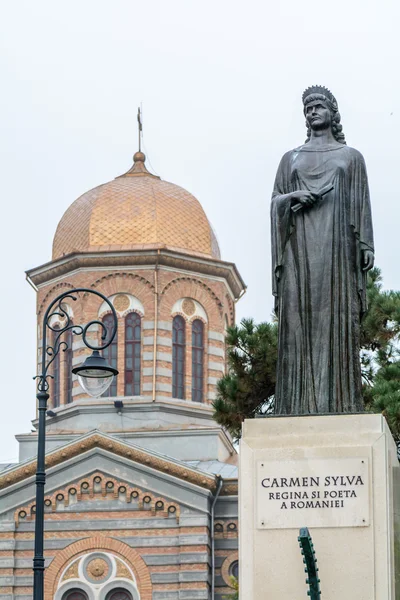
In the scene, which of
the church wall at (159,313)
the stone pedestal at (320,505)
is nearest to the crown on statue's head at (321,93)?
the stone pedestal at (320,505)

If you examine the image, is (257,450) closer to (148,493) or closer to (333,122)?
(333,122)

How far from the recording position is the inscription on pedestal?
995cm

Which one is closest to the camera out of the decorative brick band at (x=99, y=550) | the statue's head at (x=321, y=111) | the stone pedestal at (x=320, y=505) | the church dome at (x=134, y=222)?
the stone pedestal at (x=320, y=505)

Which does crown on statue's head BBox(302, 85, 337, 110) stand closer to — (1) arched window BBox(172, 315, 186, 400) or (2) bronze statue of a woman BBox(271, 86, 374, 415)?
(2) bronze statue of a woman BBox(271, 86, 374, 415)

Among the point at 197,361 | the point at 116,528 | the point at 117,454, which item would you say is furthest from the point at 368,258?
the point at 197,361

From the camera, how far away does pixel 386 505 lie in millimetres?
9930

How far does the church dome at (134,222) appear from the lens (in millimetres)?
42312

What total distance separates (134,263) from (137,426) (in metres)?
4.12

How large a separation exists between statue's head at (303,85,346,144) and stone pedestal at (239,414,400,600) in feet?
6.84

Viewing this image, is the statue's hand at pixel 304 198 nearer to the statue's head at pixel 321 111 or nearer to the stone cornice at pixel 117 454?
the statue's head at pixel 321 111

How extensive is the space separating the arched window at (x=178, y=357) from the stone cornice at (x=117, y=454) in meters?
2.97

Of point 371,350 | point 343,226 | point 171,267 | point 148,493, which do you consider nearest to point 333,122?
point 343,226

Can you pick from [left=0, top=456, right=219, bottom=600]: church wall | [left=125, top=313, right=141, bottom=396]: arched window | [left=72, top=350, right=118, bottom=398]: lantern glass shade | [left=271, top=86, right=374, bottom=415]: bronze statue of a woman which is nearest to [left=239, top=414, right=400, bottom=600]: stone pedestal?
[left=271, top=86, right=374, bottom=415]: bronze statue of a woman

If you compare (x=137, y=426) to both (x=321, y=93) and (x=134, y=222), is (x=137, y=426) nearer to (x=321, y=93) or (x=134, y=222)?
(x=134, y=222)
